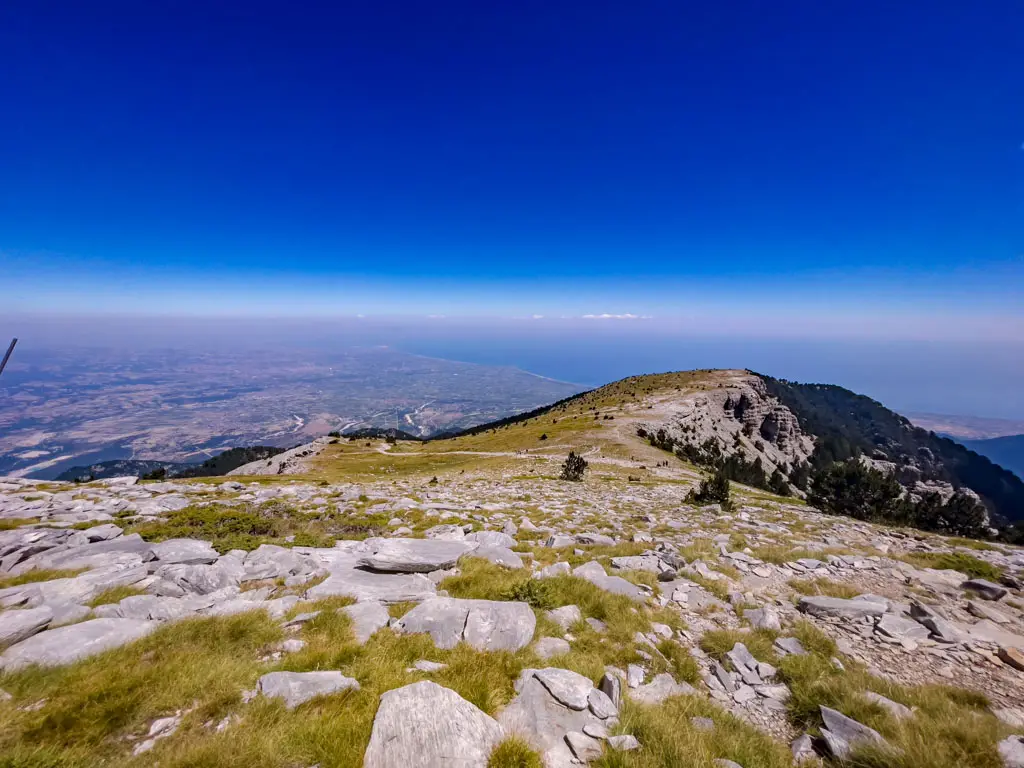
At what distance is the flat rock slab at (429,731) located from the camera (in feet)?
13.6

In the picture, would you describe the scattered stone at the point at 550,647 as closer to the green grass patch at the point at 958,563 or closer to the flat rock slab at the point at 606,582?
the flat rock slab at the point at 606,582

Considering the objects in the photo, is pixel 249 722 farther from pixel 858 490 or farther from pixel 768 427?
pixel 768 427

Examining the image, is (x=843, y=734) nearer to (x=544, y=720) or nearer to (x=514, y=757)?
(x=544, y=720)

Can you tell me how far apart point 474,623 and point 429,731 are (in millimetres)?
2502

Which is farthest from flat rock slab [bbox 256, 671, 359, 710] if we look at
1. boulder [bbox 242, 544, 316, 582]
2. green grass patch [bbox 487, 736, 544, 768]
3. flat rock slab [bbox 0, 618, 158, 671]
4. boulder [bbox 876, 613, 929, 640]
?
boulder [bbox 876, 613, 929, 640]

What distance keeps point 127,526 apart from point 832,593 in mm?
21403

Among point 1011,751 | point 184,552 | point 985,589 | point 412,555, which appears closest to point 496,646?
point 412,555

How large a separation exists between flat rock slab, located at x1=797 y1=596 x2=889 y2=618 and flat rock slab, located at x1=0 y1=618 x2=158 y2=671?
12585 millimetres

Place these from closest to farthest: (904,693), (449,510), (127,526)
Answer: (904,693), (127,526), (449,510)

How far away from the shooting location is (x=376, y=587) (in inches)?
339

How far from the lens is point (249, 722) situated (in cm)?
441

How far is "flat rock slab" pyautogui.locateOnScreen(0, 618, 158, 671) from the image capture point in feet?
17.1

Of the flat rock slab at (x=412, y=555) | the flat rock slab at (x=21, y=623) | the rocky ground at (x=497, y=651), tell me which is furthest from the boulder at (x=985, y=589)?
the flat rock slab at (x=21, y=623)

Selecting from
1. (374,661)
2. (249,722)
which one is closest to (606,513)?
(374,661)
